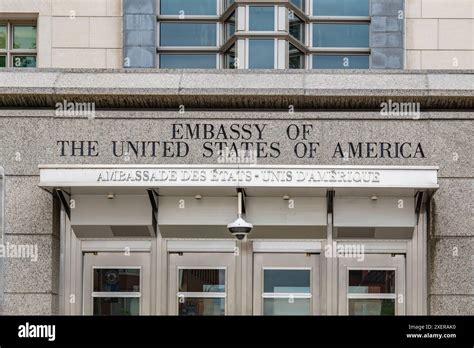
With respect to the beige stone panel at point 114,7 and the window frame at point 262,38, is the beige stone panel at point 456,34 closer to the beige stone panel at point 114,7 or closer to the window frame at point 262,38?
the window frame at point 262,38

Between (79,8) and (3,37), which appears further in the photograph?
(3,37)

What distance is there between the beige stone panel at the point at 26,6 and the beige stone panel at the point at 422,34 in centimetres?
708

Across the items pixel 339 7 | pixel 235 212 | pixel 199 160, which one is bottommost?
pixel 235 212

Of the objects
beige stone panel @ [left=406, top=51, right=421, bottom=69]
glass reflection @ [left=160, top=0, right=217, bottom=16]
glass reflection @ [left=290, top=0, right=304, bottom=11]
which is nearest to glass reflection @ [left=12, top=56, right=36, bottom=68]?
glass reflection @ [left=160, top=0, right=217, bottom=16]

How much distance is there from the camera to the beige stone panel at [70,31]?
2000cm

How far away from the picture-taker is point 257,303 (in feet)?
50.9

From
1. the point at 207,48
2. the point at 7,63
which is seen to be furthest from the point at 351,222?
the point at 7,63

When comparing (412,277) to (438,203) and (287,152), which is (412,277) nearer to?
(438,203)

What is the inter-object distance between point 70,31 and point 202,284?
6900mm

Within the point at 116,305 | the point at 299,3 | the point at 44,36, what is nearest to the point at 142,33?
the point at 44,36

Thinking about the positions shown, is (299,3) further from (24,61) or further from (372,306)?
(372,306)

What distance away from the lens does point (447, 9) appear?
65.3 feet

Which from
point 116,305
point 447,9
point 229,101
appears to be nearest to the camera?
point 116,305

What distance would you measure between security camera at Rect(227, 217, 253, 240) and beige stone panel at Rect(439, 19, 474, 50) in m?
6.97
